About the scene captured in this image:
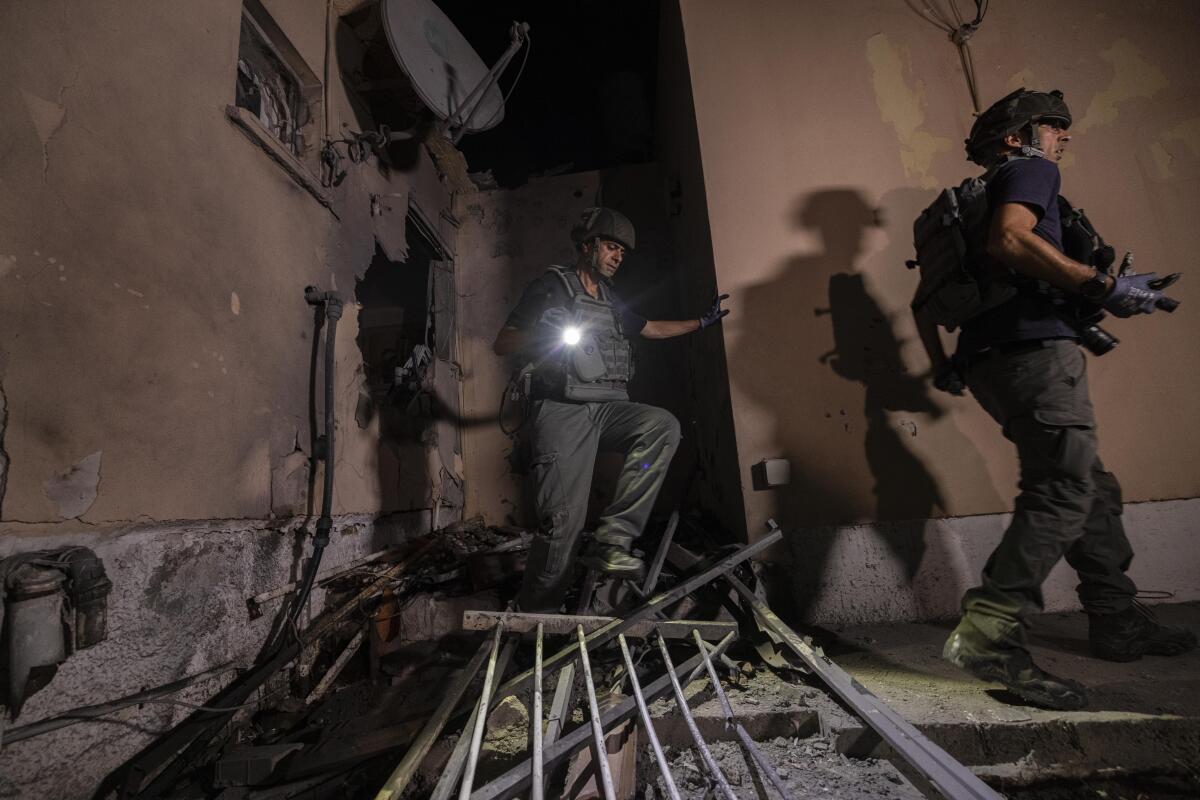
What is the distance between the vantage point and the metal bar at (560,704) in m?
1.38

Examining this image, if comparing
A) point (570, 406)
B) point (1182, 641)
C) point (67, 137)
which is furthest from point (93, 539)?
point (1182, 641)

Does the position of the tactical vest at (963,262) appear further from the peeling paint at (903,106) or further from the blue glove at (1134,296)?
the peeling paint at (903,106)

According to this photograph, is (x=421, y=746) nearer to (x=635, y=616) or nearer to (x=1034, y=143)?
(x=635, y=616)

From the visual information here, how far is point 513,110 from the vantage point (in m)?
6.27

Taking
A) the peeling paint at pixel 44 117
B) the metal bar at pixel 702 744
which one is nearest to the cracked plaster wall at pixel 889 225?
the metal bar at pixel 702 744

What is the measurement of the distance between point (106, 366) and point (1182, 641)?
154 inches

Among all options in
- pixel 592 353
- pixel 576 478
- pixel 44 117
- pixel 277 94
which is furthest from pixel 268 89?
pixel 576 478

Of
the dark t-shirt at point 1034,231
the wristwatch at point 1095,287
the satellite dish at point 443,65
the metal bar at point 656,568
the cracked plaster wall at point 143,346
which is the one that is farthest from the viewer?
the satellite dish at point 443,65

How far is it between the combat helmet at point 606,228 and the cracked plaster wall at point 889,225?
22.2 inches

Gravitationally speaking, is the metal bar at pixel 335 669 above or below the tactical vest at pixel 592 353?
below

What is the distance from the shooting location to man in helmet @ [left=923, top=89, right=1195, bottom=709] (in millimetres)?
1546

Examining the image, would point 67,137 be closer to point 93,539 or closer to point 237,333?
point 237,333

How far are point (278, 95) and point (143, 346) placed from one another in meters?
2.10

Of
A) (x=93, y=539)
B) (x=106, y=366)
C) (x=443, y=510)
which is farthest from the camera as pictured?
(x=443, y=510)
